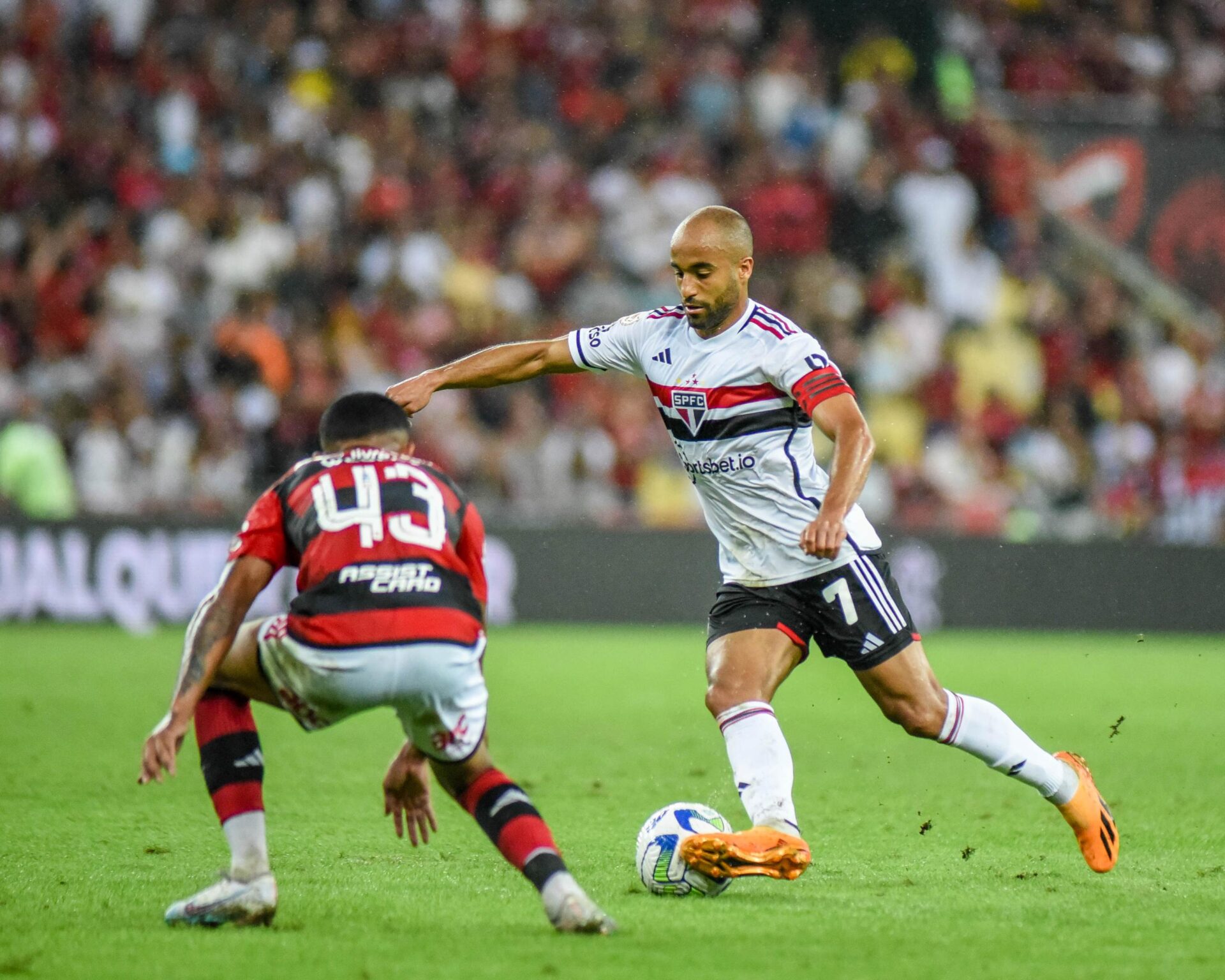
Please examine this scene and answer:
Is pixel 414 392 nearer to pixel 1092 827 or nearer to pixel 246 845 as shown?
pixel 246 845

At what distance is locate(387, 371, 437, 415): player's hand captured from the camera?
5.76 metres

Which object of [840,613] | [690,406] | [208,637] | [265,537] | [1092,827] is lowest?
[1092,827]

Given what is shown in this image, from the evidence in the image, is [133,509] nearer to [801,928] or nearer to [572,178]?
[572,178]

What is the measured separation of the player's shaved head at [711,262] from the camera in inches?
A: 228

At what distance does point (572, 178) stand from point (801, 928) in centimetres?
1481

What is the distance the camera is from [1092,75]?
2222 cm

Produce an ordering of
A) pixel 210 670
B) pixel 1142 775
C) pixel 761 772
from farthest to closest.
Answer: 1. pixel 1142 775
2. pixel 761 772
3. pixel 210 670

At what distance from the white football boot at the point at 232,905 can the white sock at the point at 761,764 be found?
5.23 ft

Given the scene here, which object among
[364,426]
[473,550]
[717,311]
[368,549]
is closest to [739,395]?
[717,311]

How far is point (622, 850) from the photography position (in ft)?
20.9

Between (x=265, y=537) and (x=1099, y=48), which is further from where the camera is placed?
(x=1099, y=48)

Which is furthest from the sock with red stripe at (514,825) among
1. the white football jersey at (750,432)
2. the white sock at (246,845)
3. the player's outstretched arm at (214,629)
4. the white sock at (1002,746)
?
the white sock at (1002,746)

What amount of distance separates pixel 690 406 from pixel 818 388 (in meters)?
0.49

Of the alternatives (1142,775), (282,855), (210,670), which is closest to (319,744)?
(282,855)
